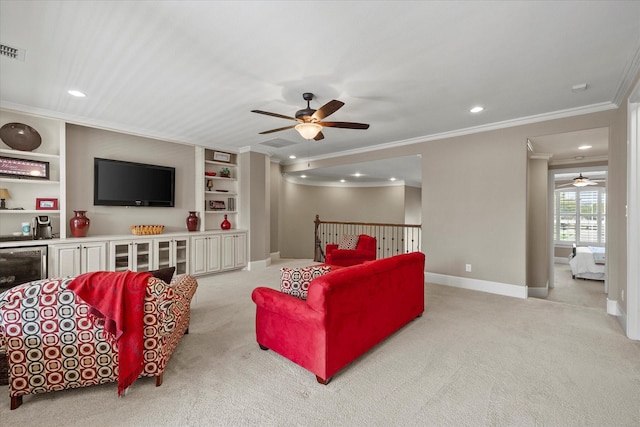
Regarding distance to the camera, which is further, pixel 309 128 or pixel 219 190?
pixel 219 190

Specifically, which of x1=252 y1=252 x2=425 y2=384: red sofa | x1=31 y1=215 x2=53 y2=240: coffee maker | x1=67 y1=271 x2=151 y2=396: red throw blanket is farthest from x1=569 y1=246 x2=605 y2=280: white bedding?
x1=31 y1=215 x2=53 y2=240: coffee maker

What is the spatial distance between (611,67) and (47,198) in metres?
7.03

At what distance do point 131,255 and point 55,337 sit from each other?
3.08m

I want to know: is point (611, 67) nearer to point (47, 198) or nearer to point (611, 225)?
point (611, 225)

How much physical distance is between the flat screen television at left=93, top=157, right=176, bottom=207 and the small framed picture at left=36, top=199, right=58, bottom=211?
51 cm

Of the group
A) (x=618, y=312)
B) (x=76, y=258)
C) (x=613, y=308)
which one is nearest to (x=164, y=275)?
(x=76, y=258)

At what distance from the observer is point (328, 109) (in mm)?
2826

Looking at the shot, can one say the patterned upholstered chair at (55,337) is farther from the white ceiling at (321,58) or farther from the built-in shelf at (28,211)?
the built-in shelf at (28,211)

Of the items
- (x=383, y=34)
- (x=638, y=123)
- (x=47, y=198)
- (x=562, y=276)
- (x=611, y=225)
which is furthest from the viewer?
(x=562, y=276)

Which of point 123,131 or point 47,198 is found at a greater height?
point 123,131

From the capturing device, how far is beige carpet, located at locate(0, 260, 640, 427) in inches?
70.5

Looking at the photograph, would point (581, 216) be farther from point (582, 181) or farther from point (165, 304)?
point (165, 304)

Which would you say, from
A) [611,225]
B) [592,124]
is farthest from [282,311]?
[592,124]

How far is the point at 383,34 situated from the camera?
7.24 feet
